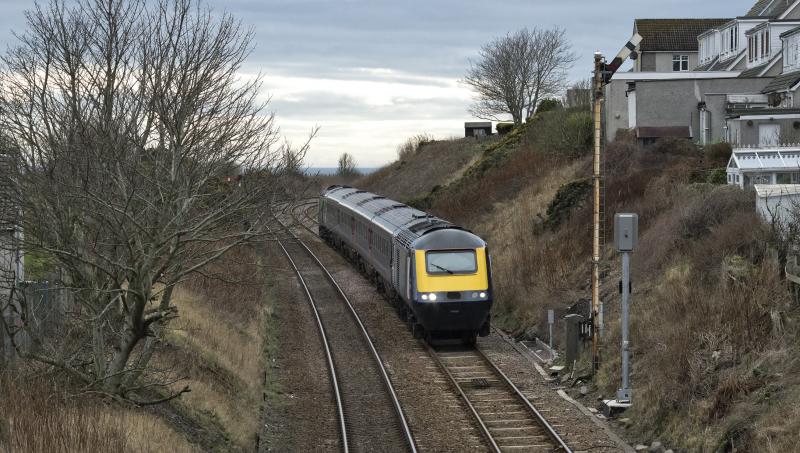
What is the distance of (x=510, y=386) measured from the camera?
19016 millimetres

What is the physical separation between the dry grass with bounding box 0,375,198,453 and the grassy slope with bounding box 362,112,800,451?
25.7 ft

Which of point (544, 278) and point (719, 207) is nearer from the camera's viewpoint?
point (719, 207)

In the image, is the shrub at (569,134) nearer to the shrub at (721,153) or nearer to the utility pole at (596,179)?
the shrub at (721,153)

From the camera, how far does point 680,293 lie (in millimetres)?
19109

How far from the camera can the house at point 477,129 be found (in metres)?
78.5

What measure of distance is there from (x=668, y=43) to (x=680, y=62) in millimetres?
1561

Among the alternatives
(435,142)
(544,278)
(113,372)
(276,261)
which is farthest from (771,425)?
(435,142)

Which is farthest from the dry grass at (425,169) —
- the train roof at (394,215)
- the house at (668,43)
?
the train roof at (394,215)

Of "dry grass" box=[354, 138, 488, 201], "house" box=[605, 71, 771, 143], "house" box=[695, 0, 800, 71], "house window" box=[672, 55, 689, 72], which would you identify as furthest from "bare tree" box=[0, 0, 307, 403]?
"house window" box=[672, 55, 689, 72]

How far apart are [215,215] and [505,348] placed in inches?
446

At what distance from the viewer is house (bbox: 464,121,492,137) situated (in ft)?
258

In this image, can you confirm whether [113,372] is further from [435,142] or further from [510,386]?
[435,142]

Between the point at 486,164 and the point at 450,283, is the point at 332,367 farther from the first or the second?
the point at 486,164

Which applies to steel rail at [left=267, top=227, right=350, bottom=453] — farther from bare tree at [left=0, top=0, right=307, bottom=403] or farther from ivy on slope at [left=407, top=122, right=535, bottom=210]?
ivy on slope at [left=407, top=122, right=535, bottom=210]
